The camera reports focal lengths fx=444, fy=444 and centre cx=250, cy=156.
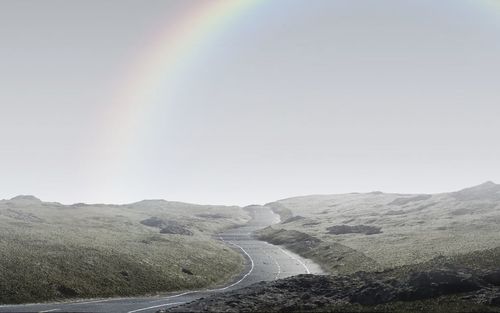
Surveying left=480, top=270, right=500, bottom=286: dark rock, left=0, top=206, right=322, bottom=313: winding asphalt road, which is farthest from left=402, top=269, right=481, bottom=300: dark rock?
left=0, top=206, right=322, bottom=313: winding asphalt road

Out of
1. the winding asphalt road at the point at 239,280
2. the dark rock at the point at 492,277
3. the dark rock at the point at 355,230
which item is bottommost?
the winding asphalt road at the point at 239,280

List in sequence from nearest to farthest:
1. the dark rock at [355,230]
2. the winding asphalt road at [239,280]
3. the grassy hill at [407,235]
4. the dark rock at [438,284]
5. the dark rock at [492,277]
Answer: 1. the dark rock at [438,284]
2. the dark rock at [492,277]
3. the winding asphalt road at [239,280]
4. the grassy hill at [407,235]
5. the dark rock at [355,230]

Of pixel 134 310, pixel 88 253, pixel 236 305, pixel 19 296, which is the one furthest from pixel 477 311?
pixel 88 253

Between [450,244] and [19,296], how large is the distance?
212 ft

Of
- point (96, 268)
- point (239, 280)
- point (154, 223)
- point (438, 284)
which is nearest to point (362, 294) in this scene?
point (438, 284)

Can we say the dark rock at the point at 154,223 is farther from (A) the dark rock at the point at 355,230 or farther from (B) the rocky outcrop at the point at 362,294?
(B) the rocky outcrop at the point at 362,294

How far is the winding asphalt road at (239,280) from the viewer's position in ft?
125

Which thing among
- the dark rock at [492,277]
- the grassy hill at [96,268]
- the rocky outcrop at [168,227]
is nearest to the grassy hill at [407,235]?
the grassy hill at [96,268]

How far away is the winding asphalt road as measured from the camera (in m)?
38.2

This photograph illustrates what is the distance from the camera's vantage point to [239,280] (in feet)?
210

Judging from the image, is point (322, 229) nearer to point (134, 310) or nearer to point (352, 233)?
point (352, 233)

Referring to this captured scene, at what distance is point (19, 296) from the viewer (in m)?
41.7

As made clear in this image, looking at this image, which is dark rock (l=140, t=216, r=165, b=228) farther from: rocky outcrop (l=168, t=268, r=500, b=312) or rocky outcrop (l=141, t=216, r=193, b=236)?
rocky outcrop (l=168, t=268, r=500, b=312)

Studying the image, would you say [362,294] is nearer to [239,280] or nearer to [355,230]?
[239,280]
